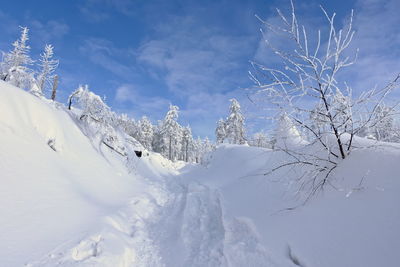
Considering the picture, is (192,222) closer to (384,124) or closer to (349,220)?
(349,220)

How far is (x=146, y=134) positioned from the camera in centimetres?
5866

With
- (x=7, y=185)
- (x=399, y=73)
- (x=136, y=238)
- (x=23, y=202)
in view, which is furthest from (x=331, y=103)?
(x=7, y=185)

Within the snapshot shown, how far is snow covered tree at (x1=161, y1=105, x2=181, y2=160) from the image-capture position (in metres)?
52.1

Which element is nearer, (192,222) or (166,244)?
(166,244)

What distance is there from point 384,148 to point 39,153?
8.88 meters

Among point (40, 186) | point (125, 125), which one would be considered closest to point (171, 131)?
point (125, 125)

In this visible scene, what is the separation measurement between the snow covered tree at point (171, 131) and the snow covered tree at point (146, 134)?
5.50 meters

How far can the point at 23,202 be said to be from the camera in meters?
4.70

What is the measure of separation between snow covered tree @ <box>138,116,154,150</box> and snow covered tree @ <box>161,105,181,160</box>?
550 cm

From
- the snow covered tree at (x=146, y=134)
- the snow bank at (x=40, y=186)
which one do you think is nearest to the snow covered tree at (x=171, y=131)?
the snow covered tree at (x=146, y=134)

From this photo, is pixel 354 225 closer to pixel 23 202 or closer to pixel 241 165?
pixel 23 202

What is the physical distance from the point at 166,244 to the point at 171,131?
48807mm

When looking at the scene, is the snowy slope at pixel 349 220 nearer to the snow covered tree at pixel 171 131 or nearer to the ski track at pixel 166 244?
the ski track at pixel 166 244

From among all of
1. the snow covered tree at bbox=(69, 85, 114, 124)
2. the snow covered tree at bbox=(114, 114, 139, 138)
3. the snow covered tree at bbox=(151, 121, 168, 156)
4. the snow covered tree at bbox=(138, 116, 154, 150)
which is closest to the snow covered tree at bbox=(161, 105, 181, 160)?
the snow covered tree at bbox=(151, 121, 168, 156)
